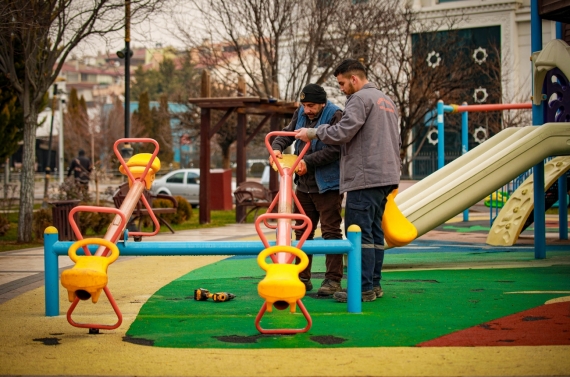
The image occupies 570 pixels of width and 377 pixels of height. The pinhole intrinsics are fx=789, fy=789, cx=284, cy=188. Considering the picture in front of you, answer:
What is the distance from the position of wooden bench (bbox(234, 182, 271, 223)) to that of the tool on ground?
11613 mm

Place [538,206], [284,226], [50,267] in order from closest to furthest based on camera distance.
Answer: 1. [284,226]
2. [50,267]
3. [538,206]

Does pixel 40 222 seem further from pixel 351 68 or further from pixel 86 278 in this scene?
pixel 86 278

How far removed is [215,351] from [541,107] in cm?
683

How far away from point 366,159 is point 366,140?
0.16m

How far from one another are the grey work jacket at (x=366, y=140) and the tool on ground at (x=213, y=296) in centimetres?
135

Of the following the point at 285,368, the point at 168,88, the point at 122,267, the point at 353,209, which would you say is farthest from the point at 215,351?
the point at 168,88

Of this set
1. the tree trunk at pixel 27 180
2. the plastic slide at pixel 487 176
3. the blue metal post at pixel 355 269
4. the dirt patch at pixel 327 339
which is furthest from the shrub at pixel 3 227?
the dirt patch at pixel 327 339

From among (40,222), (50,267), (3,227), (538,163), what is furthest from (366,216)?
(3,227)

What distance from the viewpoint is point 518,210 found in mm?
11961

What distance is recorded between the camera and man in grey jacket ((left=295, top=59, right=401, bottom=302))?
21.0ft

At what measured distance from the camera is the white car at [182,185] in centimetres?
2878

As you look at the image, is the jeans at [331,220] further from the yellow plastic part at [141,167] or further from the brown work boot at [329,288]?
the yellow plastic part at [141,167]

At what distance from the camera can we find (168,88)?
3255 inches

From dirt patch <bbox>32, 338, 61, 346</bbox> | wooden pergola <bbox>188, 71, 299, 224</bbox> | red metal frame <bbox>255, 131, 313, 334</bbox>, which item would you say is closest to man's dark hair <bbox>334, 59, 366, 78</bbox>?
red metal frame <bbox>255, 131, 313, 334</bbox>
